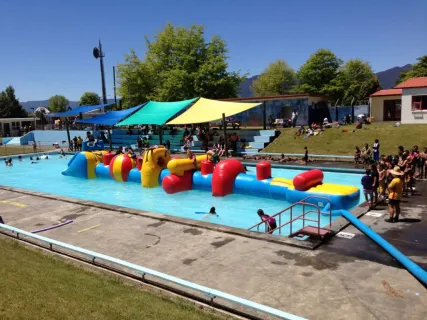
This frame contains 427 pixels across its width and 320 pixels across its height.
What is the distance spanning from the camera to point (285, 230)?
11102mm

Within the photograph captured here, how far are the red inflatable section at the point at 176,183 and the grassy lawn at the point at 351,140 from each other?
10268mm

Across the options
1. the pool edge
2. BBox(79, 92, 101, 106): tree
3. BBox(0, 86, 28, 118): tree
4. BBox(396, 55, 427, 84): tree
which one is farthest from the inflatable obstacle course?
BBox(79, 92, 101, 106): tree

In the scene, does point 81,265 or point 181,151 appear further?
point 181,151

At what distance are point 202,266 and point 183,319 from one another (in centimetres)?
212

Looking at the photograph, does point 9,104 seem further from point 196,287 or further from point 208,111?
point 196,287

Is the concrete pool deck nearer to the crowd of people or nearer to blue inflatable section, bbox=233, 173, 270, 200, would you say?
the crowd of people

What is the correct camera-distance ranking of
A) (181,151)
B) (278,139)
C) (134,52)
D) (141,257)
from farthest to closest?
(134,52)
(181,151)
(278,139)
(141,257)

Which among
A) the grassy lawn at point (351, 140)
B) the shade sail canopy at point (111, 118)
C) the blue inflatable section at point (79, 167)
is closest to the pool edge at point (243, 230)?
the blue inflatable section at point (79, 167)

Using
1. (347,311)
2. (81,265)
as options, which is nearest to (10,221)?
(81,265)

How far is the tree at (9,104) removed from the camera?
3031 inches

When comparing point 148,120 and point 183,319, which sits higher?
point 148,120

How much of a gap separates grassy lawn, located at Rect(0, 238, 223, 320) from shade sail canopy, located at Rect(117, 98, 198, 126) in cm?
1834

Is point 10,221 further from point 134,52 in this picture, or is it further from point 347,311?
point 134,52

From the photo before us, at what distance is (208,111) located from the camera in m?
25.0
